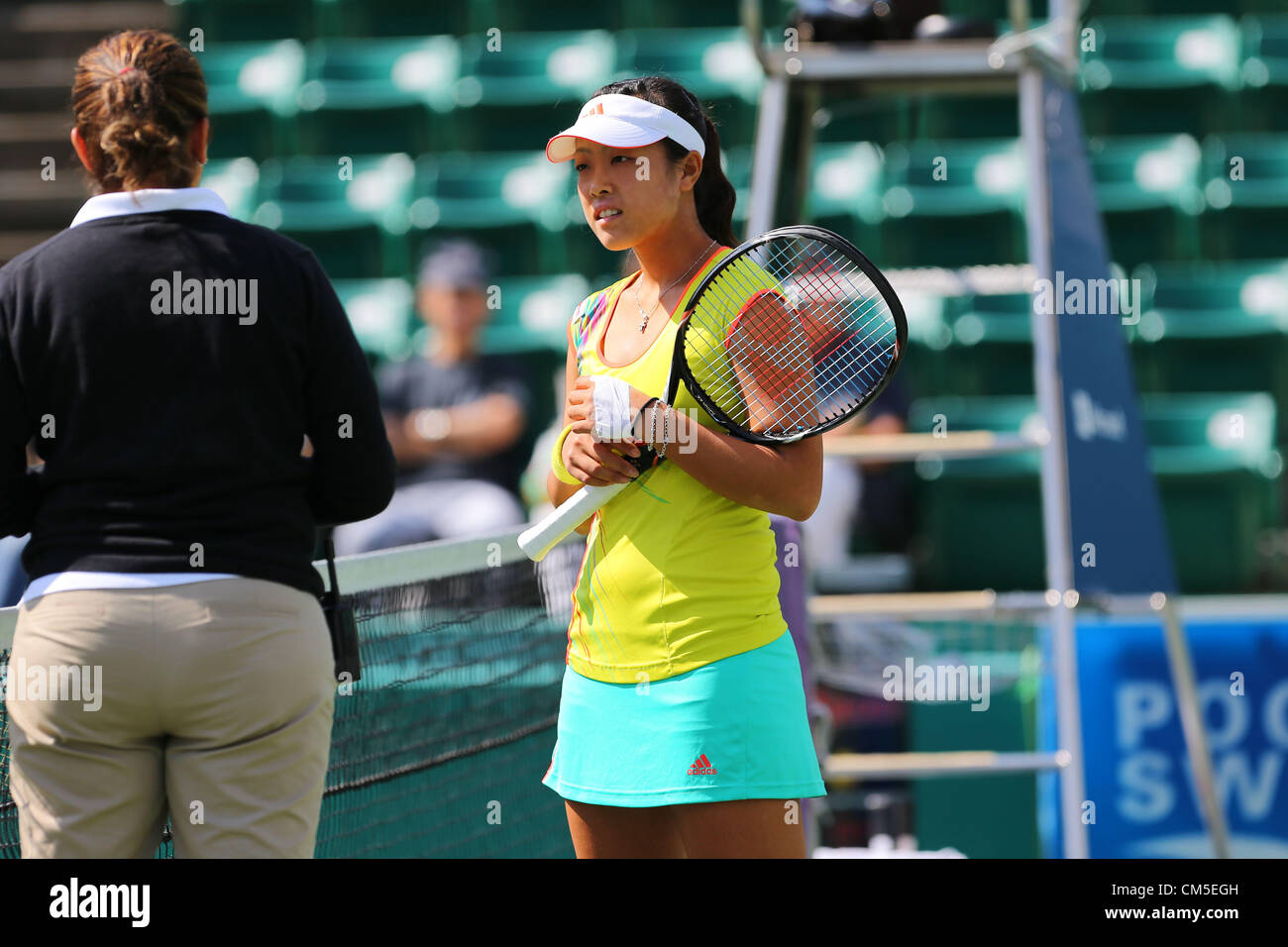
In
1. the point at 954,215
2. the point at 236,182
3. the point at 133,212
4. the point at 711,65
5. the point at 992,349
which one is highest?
the point at 711,65

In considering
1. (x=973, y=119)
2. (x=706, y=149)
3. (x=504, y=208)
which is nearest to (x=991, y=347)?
(x=973, y=119)

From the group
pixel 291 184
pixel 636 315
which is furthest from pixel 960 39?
pixel 291 184

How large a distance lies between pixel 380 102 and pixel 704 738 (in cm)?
698

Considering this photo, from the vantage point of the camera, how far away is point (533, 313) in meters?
Result: 7.32

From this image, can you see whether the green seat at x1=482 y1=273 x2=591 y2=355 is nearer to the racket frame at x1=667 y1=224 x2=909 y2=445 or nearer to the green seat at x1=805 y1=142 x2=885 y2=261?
the green seat at x1=805 y1=142 x2=885 y2=261

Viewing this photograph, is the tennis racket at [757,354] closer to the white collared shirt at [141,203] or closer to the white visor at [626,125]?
the white visor at [626,125]

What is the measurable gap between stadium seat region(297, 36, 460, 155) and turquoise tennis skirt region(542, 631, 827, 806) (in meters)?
6.82

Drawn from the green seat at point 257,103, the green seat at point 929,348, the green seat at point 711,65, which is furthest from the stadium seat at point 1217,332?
the green seat at point 257,103

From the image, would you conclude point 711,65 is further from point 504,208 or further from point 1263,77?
point 1263,77

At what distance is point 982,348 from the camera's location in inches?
281

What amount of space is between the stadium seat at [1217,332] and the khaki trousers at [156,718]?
571 cm

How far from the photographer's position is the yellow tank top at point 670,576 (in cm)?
212

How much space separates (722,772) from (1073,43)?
2.77m
